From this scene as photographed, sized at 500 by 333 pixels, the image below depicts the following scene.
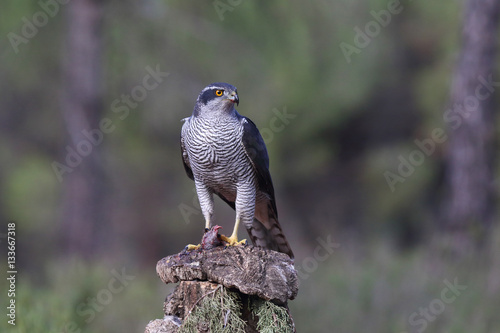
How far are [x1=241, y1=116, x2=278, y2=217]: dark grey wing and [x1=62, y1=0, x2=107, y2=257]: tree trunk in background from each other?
564 centimetres

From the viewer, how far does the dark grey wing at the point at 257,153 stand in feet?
15.1

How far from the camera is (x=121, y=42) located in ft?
33.6

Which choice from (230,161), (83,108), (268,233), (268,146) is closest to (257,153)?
(230,161)

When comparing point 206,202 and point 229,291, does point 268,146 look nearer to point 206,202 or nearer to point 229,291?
point 206,202

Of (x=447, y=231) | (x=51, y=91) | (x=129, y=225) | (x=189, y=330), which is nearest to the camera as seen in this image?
(x=189, y=330)

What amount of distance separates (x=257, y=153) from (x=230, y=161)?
0.76 ft

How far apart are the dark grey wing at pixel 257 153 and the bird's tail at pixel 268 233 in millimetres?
182

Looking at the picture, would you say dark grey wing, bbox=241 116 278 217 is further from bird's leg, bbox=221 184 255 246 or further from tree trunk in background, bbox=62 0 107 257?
tree trunk in background, bbox=62 0 107 257

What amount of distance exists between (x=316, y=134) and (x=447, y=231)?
597 cm

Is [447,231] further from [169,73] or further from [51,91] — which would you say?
[51,91]

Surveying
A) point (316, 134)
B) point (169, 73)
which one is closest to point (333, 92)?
point (316, 134)

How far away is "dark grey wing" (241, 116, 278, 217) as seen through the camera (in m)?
4.62

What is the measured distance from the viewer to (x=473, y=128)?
9883 mm

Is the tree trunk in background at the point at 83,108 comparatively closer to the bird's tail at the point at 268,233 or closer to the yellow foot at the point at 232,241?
the bird's tail at the point at 268,233
